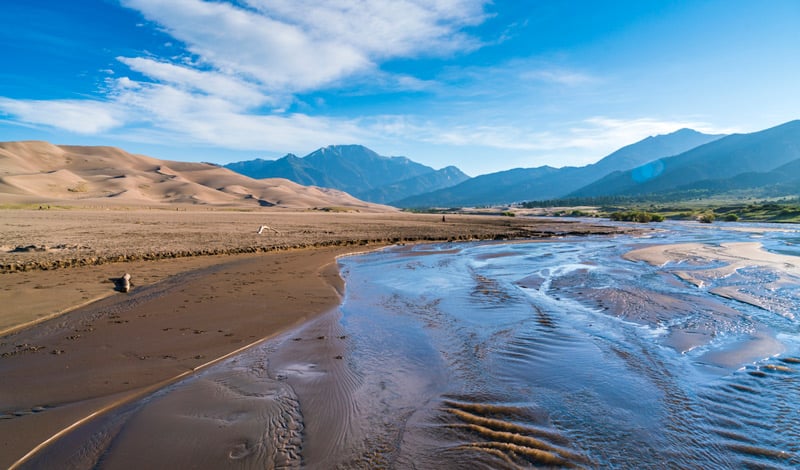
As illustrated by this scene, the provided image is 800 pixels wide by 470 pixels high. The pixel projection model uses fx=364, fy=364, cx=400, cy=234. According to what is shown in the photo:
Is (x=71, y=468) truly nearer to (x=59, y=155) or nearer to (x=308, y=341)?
(x=308, y=341)

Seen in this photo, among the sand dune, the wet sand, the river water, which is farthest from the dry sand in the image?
the sand dune

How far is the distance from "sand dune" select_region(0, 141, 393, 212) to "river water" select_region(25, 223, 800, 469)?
102m

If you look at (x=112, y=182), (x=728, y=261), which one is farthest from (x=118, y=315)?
(x=112, y=182)

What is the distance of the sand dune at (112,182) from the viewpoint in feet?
334

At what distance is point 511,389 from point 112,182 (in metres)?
161

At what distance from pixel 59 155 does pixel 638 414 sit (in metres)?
222

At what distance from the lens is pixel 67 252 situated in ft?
59.3

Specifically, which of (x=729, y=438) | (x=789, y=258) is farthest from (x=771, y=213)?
(x=729, y=438)

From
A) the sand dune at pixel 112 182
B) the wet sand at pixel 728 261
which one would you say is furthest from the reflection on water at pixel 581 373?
the sand dune at pixel 112 182

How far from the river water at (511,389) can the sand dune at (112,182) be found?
336ft

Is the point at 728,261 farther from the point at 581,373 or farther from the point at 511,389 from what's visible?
the point at 511,389

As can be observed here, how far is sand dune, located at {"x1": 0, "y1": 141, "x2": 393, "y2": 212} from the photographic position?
102 metres

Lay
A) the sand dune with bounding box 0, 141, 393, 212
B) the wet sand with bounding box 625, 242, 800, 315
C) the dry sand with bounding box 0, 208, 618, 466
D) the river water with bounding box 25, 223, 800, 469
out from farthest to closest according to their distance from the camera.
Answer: the sand dune with bounding box 0, 141, 393, 212, the wet sand with bounding box 625, 242, 800, 315, the dry sand with bounding box 0, 208, 618, 466, the river water with bounding box 25, 223, 800, 469

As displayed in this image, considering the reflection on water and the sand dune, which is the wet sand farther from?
the sand dune
